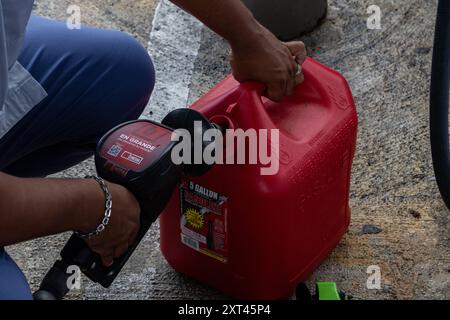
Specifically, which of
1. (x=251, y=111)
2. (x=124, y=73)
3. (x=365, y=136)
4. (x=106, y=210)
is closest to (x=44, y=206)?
(x=106, y=210)

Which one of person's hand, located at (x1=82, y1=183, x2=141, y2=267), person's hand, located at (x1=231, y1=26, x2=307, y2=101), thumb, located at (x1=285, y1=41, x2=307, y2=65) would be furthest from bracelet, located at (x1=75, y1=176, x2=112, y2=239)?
thumb, located at (x1=285, y1=41, x2=307, y2=65)

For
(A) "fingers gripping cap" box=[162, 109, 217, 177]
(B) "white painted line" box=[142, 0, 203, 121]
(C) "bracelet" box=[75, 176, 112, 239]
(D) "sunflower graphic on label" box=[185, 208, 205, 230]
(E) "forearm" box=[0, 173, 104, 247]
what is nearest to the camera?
(E) "forearm" box=[0, 173, 104, 247]

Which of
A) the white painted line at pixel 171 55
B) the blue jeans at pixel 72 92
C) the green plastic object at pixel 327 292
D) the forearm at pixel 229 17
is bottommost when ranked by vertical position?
the white painted line at pixel 171 55

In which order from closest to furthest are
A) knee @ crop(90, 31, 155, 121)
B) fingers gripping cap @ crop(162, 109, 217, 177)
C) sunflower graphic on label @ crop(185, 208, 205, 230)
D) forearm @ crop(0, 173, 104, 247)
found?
forearm @ crop(0, 173, 104, 247)
fingers gripping cap @ crop(162, 109, 217, 177)
sunflower graphic on label @ crop(185, 208, 205, 230)
knee @ crop(90, 31, 155, 121)

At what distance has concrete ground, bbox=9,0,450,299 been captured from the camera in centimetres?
186

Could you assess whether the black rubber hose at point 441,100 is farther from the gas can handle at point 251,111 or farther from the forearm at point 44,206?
the forearm at point 44,206

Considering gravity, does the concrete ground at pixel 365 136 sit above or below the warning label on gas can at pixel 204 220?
below

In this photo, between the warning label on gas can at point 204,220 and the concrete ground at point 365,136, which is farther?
the concrete ground at point 365,136

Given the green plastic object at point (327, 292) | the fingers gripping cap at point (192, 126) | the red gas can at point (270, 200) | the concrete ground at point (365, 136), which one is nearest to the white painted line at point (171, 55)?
the concrete ground at point (365, 136)

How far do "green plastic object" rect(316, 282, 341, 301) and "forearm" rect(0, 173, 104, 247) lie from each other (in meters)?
0.51

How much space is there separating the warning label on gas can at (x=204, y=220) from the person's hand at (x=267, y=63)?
248 millimetres

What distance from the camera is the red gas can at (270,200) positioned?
1.60m

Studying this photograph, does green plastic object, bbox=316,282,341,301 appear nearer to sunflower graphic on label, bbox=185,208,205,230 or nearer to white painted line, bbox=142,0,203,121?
sunflower graphic on label, bbox=185,208,205,230

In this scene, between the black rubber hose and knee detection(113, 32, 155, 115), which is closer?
the black rubber hose
